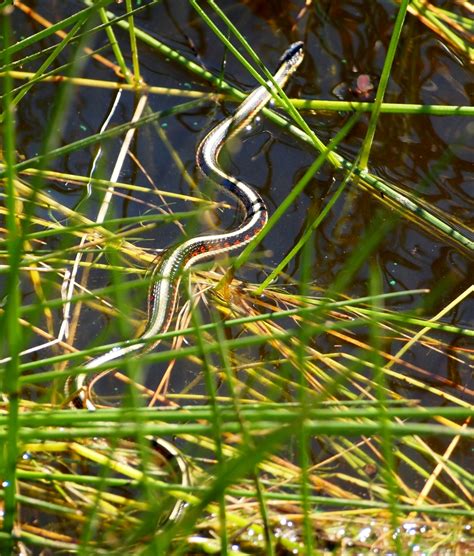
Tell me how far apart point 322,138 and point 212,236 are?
0.54 metres

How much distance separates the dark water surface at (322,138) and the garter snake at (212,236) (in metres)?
0.05

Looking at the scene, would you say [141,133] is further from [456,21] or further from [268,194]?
[456,21]

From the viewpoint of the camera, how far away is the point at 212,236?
2.81 m

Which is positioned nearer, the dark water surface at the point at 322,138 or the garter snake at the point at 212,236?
the garter snake at the point at 212,236

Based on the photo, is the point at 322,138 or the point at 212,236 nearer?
the point at 212,236

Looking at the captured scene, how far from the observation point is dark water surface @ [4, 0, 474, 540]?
2.52 m

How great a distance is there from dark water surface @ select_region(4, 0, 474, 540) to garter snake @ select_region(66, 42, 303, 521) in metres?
0.05

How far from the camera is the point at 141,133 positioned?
289 cm

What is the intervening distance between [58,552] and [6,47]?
3.17ft

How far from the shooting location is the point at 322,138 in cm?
298

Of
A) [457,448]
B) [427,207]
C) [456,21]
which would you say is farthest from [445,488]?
[456,21]

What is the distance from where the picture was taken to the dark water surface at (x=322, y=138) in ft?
8.28

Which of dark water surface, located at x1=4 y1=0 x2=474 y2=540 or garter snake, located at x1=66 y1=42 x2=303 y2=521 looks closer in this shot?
garter snake, located at x1=66 y1=42 x2=303 y2=521

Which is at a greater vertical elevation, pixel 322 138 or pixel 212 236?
pixel 322 138
